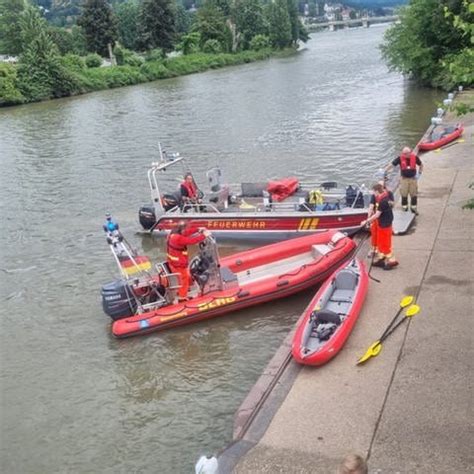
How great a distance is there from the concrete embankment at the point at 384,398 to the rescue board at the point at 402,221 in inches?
82.3

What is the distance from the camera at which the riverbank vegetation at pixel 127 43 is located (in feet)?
179

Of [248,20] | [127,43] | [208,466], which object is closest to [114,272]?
[208,466]

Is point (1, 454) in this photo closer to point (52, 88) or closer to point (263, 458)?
point (263, 458)

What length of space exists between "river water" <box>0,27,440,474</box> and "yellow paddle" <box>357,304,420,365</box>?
77.4 inches

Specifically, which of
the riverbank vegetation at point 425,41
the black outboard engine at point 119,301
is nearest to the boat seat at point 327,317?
the black outboard engine at point 119,301

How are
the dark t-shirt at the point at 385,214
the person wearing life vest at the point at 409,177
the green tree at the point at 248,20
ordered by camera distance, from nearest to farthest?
the dark t-shirt at the point at 385,214, the person wearing life vest at the point at 409,177, the green tree at the point at 248,20

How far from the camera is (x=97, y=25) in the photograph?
73.2 m

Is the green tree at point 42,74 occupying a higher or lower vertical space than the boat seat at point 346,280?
lower

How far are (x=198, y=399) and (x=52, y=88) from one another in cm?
4980

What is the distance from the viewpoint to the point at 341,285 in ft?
33.5

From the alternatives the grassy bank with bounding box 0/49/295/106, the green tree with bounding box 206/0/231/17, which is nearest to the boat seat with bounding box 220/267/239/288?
the grassy bank with bounding box 0/49/295/106

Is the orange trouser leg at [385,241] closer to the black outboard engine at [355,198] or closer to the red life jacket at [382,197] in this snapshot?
the red life jacket at [382,197]

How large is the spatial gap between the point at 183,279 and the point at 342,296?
299 centimetres

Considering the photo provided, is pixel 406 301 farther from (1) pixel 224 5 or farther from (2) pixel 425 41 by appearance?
(1) pixel 224 5
